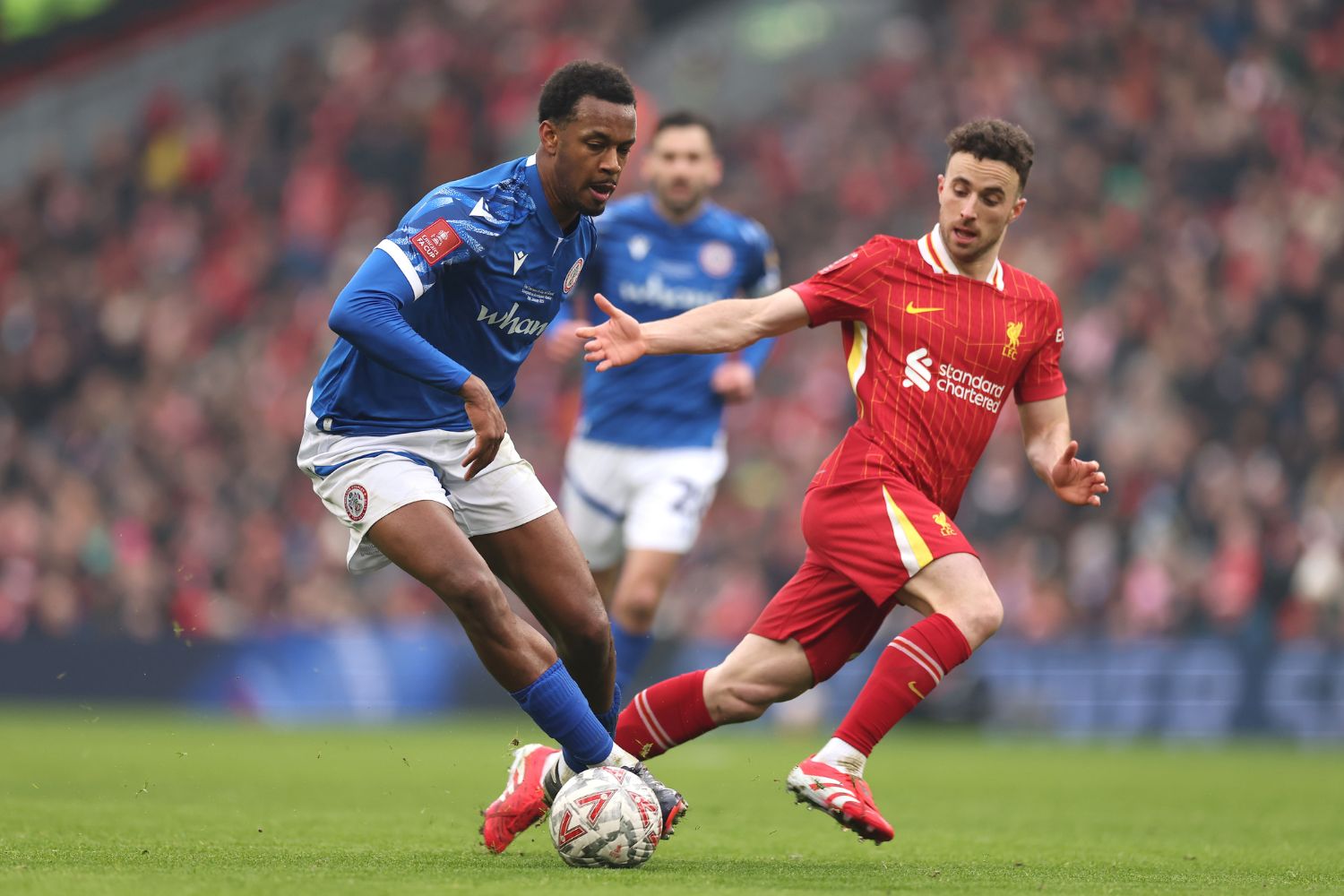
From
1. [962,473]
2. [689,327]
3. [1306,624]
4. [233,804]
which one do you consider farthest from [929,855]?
[1306,624]

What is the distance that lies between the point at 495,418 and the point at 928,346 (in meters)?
1.70

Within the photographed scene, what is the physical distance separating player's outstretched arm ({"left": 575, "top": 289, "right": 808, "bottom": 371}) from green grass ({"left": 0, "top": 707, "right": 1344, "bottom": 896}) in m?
1.80

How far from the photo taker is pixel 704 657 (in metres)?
15.9

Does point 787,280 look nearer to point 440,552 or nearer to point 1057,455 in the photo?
point 1057,455

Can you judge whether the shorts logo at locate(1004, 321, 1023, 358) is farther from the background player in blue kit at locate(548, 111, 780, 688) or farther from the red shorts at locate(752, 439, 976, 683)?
the background player in blue kit at locate(548, 111, 780, 688)

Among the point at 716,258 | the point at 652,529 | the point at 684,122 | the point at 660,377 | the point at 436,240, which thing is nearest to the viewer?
the point at 436,240

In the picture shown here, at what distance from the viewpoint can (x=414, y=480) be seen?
6.12 m

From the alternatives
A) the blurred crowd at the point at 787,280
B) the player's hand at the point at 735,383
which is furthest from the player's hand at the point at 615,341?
the blurred crowd at the point at 787,280

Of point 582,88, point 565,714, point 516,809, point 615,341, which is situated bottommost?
point 516,809

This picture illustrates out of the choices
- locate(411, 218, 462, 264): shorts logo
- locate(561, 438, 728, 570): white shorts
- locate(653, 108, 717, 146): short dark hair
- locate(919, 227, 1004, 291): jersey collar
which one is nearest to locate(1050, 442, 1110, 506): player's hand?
locate(919, 227, 1004, 291): jersey collar

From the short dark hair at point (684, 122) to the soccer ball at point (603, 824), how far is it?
4.15 m

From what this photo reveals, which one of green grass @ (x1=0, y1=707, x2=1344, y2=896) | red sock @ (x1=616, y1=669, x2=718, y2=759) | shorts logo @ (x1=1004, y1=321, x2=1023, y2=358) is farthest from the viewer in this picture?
red sock @ (x1=616, y1=669, x2=718, y2=759)

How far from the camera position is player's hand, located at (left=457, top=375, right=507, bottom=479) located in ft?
18.8

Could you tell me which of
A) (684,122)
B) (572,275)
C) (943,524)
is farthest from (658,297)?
(943,524)
